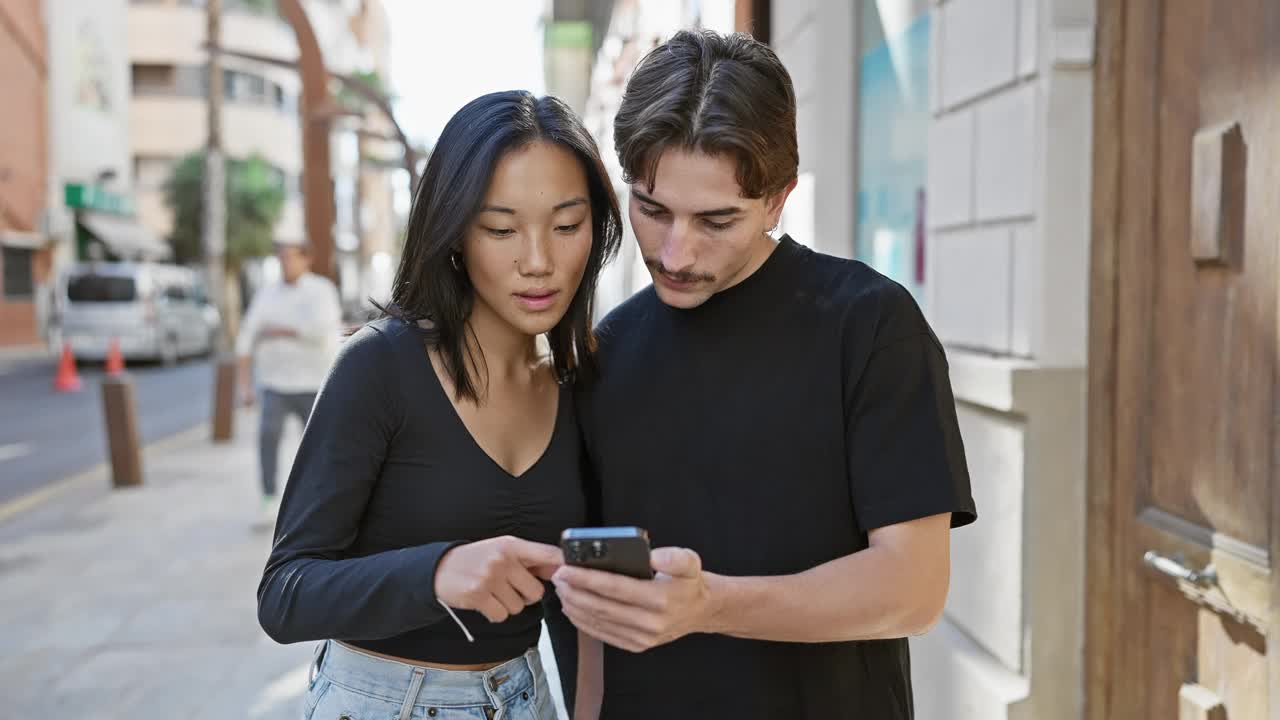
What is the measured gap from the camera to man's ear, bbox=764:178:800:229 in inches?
73.4

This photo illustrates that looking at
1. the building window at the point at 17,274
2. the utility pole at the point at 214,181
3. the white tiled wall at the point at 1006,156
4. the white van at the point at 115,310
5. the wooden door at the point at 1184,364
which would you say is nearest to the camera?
the wooden door at the point at 1184,364

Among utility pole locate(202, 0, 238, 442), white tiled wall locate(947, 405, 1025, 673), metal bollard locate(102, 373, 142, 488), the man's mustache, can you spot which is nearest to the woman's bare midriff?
the man's mustache

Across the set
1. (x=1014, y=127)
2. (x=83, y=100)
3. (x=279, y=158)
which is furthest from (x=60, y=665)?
(x=279, y=158)

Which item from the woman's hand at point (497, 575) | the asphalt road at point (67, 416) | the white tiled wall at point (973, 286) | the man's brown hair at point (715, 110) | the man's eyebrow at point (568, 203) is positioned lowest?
the asphalt road at point (67, 416)

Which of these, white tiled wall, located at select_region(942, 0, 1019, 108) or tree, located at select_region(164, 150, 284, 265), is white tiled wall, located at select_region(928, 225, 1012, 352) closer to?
white tiled wall, located at select_region(942, 0, 1019, 108)

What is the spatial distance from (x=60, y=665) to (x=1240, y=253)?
5.30 m

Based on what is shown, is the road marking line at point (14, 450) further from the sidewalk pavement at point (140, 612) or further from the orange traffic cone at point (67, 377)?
the orange traffic cone at point (67, 377)

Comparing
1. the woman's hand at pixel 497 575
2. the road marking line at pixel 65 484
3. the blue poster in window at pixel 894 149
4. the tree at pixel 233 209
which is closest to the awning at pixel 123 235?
the tree at pixel 233 209

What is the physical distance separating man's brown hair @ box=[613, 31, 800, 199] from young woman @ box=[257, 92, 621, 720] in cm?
20

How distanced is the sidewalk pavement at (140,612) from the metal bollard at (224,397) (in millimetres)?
3006

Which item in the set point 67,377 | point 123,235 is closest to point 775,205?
point 67,377

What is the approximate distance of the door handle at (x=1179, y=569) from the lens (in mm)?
2383

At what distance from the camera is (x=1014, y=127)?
319 cm

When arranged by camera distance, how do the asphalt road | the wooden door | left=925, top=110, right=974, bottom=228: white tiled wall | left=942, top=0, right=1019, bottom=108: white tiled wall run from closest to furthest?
1. the wooden door
2. left=942, top=0, right=1019, bottom=108: white tiled wall
3. left=925, top=110, right=974, bottom=228: white tiled wall
4. the asphalt road
